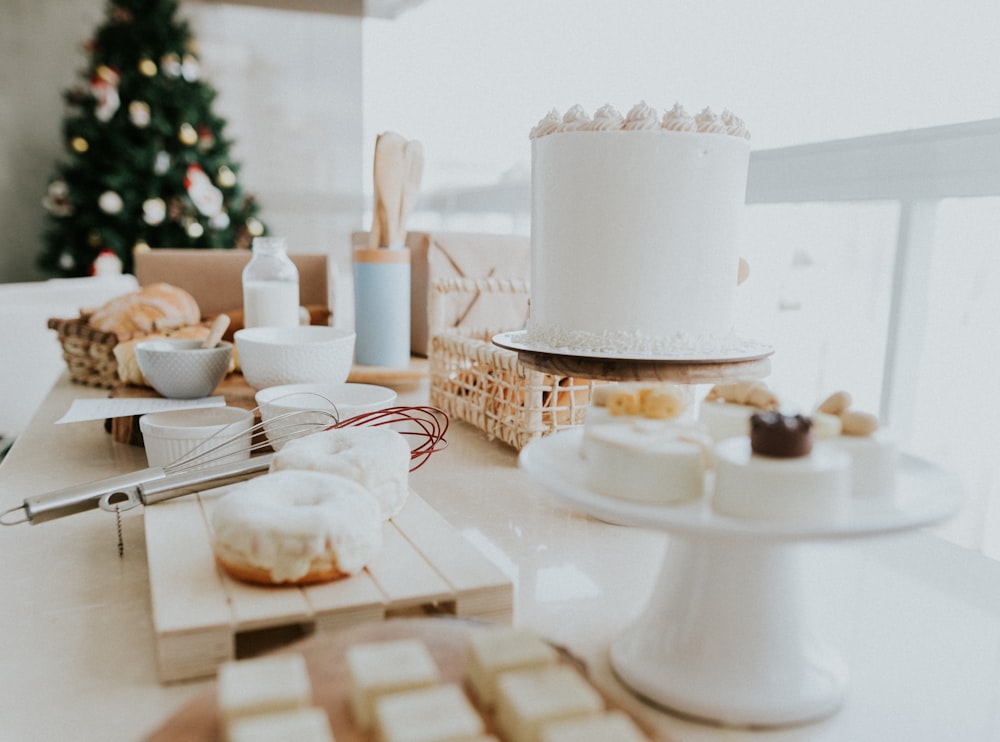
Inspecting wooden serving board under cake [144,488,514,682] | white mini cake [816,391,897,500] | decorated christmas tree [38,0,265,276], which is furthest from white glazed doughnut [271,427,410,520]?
decorated christmas tree [38,0,265,276]

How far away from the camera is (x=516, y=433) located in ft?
3.30

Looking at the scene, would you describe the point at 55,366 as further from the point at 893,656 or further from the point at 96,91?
the point at 893,656

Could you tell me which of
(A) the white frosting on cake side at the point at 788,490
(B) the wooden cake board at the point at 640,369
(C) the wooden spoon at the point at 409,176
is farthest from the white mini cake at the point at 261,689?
(C) the wooden spoon at the point at 409,176

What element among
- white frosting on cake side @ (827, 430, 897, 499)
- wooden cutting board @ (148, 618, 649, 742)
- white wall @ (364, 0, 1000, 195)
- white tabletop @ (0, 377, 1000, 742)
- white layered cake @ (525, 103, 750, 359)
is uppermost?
white wall @ (364, 0, 1000, 195)

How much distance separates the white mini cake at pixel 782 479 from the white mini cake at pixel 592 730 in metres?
0.13

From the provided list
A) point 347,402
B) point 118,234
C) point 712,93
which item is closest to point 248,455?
point 347,402

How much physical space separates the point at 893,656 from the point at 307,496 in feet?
1.49

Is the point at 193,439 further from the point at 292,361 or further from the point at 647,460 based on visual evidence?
the point at 647,460

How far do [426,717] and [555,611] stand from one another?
26cm

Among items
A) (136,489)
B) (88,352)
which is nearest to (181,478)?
(136,489)

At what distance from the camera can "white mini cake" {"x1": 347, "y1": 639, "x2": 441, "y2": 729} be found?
396 millimetres

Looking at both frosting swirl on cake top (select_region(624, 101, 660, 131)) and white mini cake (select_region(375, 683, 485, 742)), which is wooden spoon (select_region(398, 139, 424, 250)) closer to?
frosting swirl on cake top (select_region(624, 101, 660, 131))

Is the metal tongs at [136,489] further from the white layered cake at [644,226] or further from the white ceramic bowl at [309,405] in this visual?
the white layered cake at [644,226]

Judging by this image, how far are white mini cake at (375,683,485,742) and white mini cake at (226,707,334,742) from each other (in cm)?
3
